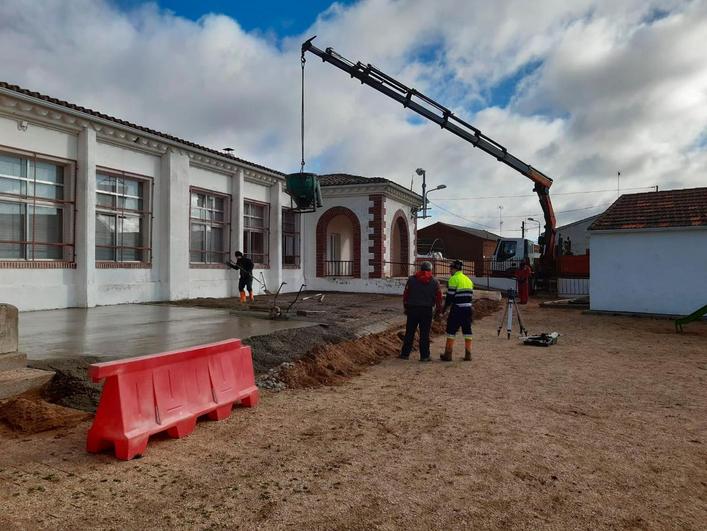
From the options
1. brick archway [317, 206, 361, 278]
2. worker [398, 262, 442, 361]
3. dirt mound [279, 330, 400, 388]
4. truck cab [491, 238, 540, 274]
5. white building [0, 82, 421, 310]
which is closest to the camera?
dirt mound [279, 330, 400, 388]

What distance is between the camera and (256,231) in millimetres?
18266

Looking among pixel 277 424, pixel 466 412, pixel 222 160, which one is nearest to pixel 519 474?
pixel 466 412

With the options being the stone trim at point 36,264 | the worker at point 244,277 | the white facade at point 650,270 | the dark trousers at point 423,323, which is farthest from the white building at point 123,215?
the dark trousers at point 423,323

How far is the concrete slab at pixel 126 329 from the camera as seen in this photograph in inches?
260

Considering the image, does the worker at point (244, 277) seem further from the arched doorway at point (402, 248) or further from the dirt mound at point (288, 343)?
the arched doorway at point (402, 248)

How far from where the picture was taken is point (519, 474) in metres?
3.78

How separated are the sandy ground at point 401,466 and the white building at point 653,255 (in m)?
10.1

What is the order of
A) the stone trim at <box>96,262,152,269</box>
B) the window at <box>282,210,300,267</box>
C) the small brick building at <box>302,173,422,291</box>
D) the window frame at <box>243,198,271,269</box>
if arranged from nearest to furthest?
the stone trim at <box>96,262,152,269</box>, the window frame at <box>243,198,271,269</box>, the window at <box>282,210,300,267</box>, the small brick building at <box>302,173,422,291</box>

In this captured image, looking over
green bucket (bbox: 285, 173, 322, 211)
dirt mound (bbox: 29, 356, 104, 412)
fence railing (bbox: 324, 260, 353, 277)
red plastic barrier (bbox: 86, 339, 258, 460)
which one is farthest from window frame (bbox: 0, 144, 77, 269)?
fence railing (bbox: 324, 260, 353, 277)

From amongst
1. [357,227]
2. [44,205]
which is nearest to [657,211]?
[357,227]

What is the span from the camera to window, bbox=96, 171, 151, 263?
12656 mm

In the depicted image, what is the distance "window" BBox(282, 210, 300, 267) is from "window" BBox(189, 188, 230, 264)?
3.81 meters

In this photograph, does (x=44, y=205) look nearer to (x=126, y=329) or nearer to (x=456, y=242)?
(x=126, y=329)

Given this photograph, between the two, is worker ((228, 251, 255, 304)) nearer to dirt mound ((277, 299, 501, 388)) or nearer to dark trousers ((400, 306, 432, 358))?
dirt mound ((277, 299, 501, 388))
